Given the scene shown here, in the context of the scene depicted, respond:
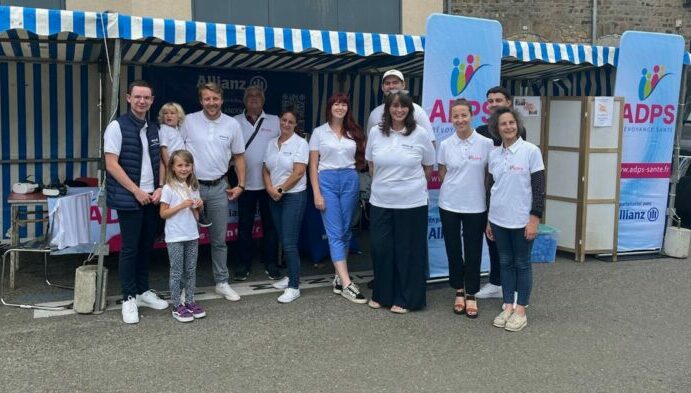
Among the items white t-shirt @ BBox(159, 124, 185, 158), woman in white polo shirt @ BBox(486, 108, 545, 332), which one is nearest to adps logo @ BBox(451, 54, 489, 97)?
woman in white polo shirt @ BBox(486, 108, 545, 332)

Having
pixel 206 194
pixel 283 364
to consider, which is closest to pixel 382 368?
pixel 283 364

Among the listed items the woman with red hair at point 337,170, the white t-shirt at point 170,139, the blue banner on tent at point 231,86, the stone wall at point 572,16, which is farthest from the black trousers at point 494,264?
the stone wall at point 572,16

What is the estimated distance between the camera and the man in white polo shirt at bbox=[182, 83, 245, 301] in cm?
489

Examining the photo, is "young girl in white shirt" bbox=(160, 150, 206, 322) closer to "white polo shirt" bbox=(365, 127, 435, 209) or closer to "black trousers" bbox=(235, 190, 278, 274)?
"black trousers" bbox=(235, 190, 278, 274)

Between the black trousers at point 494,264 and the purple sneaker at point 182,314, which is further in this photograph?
the black trousers at point 494,264

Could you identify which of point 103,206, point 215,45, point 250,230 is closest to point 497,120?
point 215,45

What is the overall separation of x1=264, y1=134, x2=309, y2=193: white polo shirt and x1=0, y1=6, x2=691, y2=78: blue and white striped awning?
2.50 feet

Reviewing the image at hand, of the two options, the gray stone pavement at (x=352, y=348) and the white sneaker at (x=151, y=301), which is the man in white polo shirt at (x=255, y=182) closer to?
the gray stone pavement at (x=352, y=348)

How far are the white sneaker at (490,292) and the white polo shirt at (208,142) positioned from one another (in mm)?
2428

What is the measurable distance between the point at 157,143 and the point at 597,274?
4438 millimetres

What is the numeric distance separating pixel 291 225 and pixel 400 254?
977 millimetres

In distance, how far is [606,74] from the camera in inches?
324

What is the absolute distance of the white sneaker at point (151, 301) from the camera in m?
4.88

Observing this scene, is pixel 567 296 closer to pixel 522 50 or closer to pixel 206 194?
pixel 522 50
